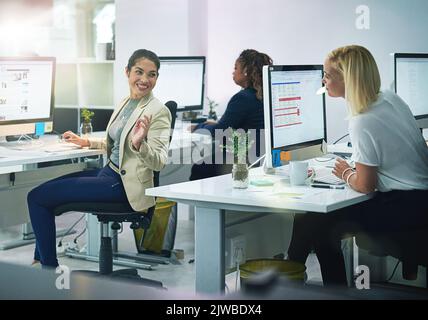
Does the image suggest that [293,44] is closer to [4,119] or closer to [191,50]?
[191,50]

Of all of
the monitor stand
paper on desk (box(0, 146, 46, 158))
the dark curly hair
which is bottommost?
paper on desk (box(0, 146, 46, 158))

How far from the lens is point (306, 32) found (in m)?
5.50

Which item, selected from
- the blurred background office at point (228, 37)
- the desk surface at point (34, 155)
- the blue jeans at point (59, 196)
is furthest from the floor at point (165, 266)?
the desk surface at point (34, 155)

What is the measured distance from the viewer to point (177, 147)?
13.7ft

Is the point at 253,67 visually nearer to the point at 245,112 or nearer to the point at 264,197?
the point at 245,112

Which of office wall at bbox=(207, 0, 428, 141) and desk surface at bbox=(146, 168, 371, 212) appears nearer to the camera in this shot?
desk surface at bbox=(146, 168, 371, 212)

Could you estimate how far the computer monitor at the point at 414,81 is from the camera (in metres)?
3.93

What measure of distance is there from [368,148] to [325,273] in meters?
0.55

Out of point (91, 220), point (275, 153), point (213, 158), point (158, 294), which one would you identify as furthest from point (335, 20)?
point (158, 294)

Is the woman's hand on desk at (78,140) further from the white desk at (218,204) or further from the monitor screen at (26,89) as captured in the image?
the white desk at (218,204)

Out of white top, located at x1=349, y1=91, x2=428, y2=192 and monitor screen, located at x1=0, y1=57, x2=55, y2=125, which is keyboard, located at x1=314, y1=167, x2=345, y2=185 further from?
monitor screen, located at x1=0, y1=57, x2=55, y2=125

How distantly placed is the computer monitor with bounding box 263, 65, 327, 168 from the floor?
68 cm

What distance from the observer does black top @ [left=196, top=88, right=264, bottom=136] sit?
3.95m

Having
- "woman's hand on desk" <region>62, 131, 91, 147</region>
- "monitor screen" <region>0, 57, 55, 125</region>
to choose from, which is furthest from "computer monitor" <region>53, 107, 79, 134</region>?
"woman's hand on desk" <region>62, 131, 91, 147</region>
